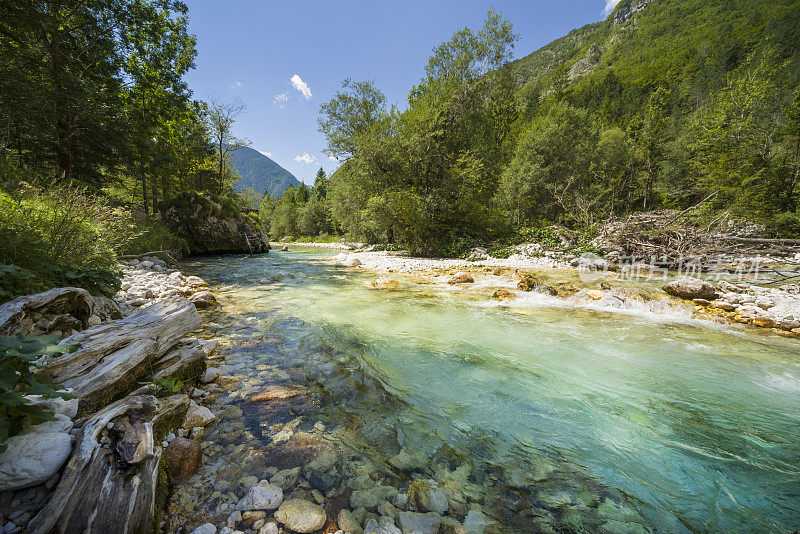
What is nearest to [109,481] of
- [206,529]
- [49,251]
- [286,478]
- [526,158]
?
[206,529]

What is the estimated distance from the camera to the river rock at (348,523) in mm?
1797

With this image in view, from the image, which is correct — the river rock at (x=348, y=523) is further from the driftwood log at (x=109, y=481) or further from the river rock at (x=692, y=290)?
the river rock at (x=692, y=290)

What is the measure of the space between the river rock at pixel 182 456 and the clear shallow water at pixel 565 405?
20.8 inches

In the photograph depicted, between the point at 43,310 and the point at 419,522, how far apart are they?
4034 mm

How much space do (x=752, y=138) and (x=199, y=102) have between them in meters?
37.4

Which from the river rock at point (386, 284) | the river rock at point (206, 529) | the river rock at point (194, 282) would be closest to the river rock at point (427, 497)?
the river rock at point (206, 529)

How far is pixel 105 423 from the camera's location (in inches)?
67.9

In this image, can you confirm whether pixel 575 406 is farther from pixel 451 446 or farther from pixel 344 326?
pixel 344 326

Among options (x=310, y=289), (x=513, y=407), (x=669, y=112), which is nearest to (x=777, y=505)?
(x=513, y=407)

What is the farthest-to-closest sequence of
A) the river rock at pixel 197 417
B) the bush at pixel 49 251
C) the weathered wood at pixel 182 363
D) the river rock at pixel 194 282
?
1. the river rock at pixel 194 282
2. the bush at pixel 49 251
3. the weathered wood at pixel 182 363
4. the river rock at pixel 197 417

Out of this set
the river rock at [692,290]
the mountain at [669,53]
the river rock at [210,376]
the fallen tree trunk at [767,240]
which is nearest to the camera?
the river rock at [210,376]

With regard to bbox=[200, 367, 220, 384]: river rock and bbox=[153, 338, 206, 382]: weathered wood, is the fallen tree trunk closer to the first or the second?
bbox=[200, 367, 220, 384]: river rock

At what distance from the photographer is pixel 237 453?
2383mm

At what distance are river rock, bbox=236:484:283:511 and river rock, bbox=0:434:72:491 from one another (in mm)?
1038
